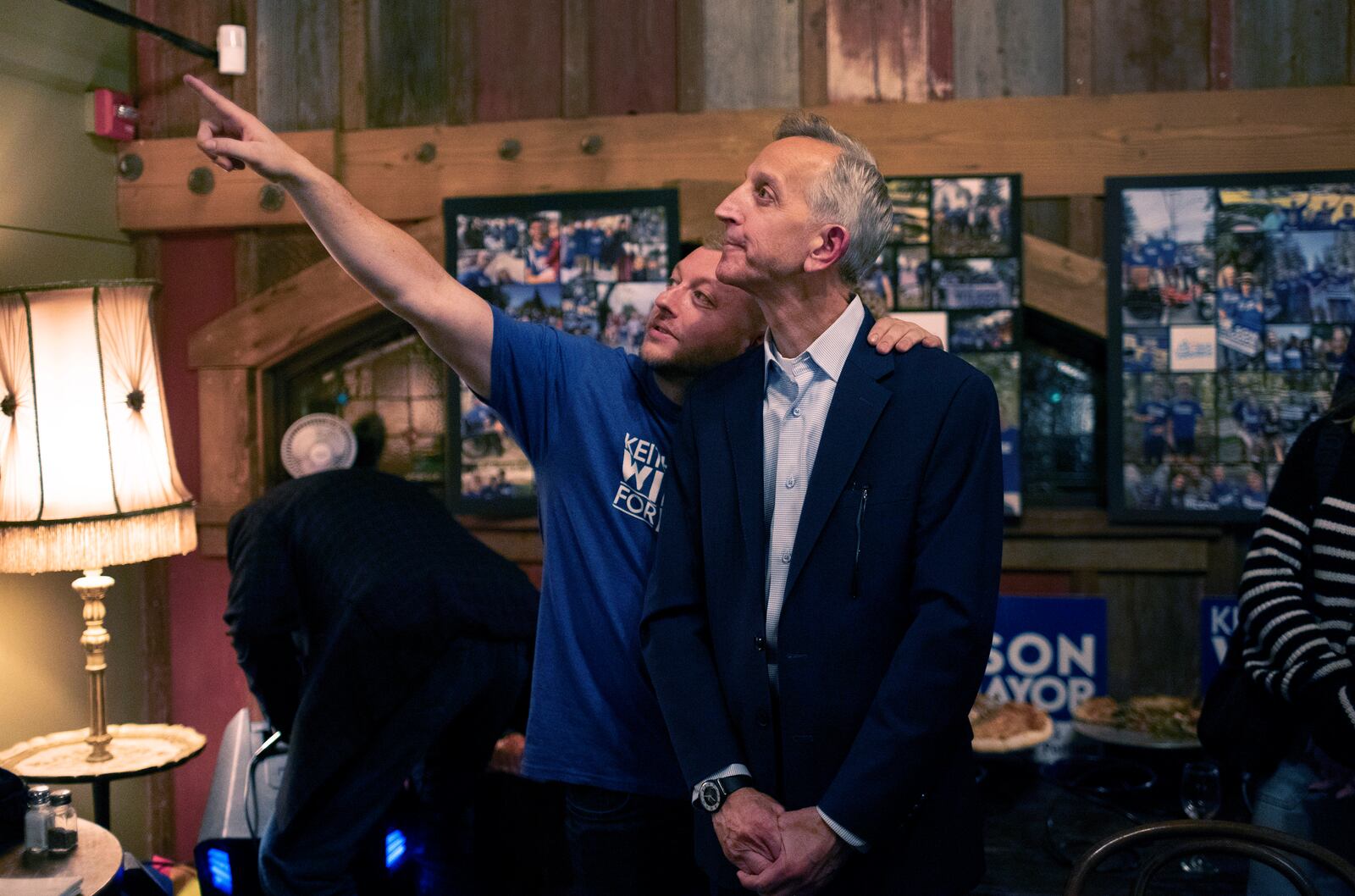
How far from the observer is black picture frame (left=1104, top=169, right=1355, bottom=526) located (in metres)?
3.50

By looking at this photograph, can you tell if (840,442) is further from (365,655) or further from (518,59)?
(518,59)

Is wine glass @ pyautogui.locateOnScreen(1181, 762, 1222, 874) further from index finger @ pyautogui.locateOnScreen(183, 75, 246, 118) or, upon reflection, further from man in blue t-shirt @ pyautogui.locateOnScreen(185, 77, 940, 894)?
index finger @ pyautogui.locateOnScreen(183, 75, 246, 118)

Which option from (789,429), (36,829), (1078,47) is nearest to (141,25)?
(36,829)

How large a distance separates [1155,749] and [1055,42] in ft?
6.67

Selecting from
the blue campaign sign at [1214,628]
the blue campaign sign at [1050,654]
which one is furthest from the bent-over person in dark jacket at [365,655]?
the blue campaign sign at [1214,628]

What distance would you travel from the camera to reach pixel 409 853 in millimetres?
3264

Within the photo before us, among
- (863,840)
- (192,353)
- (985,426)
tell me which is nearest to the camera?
(863,840)

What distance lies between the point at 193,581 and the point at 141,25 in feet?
5.92

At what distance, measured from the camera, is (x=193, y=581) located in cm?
421

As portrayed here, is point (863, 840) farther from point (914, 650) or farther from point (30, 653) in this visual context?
point (30, 653)

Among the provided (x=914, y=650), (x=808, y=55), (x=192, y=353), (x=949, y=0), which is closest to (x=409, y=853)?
(x=192, y=353)

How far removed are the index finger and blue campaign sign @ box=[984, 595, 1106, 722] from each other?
8.55 ft

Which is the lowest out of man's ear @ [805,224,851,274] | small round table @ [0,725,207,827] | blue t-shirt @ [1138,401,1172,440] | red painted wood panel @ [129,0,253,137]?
small round table @ [0,725,207,827]

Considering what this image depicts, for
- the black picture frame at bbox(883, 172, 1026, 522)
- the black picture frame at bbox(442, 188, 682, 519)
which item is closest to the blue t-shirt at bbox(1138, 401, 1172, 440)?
the black picture frame at bbox(883, 172, 1026, 522)
